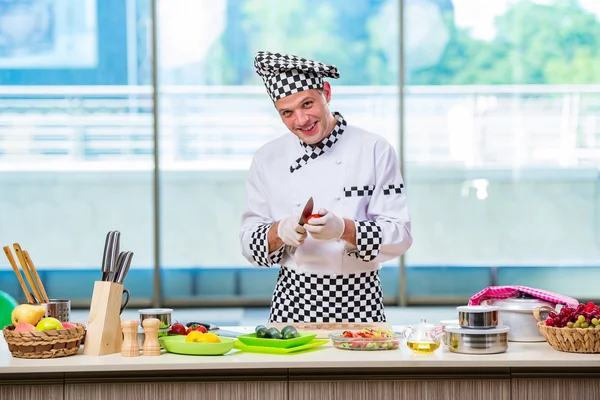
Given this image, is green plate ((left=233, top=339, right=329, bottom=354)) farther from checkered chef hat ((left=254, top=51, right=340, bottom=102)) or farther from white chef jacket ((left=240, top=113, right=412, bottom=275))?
checkered chef hat ((left=254, top=51, right=340, bottom=102))

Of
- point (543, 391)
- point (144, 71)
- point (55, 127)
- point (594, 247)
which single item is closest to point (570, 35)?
point (594, 247)

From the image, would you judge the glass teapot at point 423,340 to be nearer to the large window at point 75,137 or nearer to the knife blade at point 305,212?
the knife blade at point 305,212

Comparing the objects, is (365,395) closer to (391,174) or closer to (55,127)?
(391,174)

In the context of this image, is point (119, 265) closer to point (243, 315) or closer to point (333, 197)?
point (333, 197)

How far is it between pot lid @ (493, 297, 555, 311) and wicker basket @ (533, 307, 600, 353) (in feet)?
0.72

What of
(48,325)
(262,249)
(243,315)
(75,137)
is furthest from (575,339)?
(75,137)

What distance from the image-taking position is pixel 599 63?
6.47m

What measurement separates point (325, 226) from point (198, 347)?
532 millimetres

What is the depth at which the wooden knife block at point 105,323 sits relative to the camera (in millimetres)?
2525

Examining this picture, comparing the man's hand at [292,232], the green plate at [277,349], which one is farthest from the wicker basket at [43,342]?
the man's hand at [292,232]

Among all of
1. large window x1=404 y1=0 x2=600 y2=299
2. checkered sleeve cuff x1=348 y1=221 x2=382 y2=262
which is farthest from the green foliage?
checkered sleeve cuff x1=348 y1=221 x2=382 y2=262

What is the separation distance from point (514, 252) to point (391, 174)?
363cm

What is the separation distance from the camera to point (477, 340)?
2467 mm

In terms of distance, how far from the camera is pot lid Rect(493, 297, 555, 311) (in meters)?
2.76
